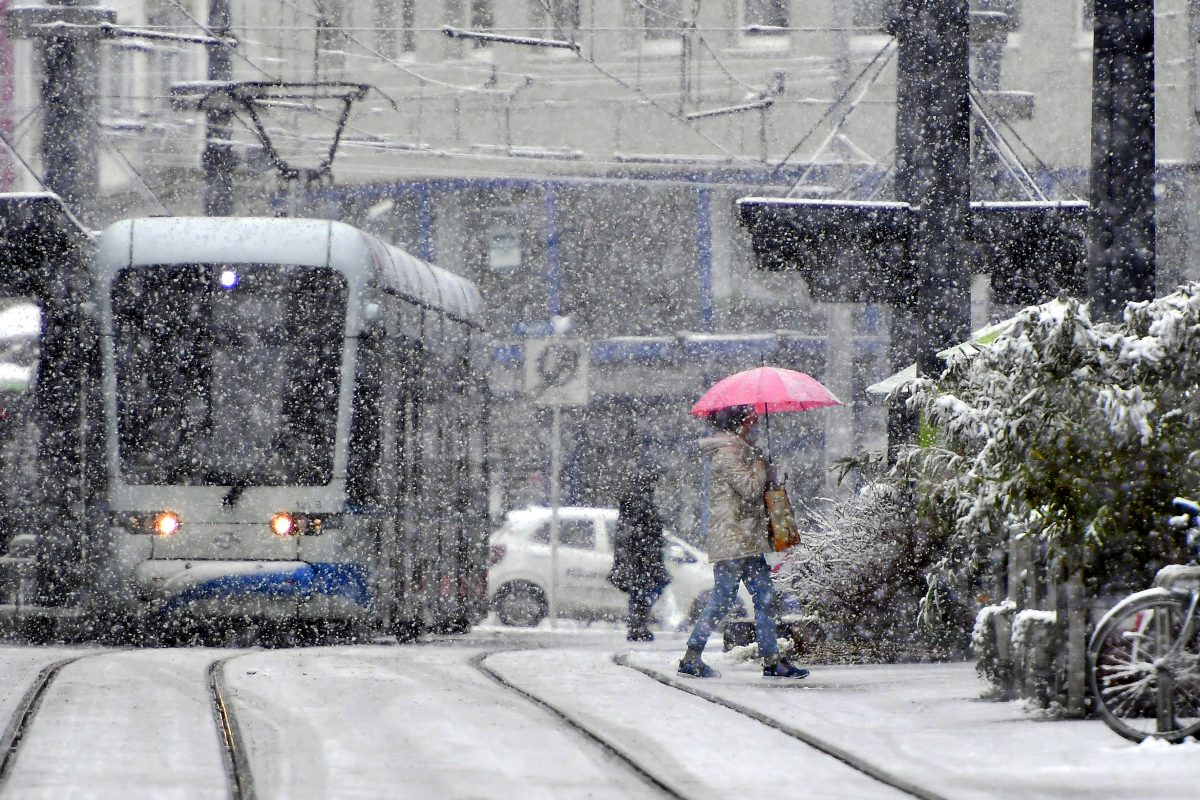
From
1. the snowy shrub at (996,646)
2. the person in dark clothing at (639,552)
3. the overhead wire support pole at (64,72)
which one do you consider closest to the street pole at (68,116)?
the overhead wire support pole at (64,72)

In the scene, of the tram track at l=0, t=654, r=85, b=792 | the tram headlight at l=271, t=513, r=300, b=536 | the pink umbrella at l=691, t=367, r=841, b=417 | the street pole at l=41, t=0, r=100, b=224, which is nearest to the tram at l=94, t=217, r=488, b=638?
the tram headlight at l=271, t=513, r=300, b=536

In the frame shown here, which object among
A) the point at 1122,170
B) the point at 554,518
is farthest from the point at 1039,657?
the point at 554,518

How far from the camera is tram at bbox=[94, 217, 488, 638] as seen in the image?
14.2 metres

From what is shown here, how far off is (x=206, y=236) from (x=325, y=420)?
1593mm

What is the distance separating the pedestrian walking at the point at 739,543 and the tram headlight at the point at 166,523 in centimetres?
455

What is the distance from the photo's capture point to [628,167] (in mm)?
36094

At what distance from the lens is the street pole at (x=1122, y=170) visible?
400 inches

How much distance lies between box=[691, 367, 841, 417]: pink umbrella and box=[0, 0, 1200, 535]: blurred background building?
16128 millimetres

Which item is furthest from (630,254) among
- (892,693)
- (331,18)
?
(892,693)

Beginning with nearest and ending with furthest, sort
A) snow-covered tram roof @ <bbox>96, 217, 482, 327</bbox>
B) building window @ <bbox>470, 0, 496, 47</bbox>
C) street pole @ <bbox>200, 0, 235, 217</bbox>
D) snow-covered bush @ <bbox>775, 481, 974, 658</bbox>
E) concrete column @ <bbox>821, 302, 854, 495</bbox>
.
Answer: snow-covered bush @ <bbox>775, 481, 974, 658</bbox> < snow-covered tram roof @ <bbox>96, 217, 482, 327</bbox> < street pole @ <bbox>200, 0, 235, 217</bbox> < concrete column @ <bbox>821, 302, 854, 495</bbox> < building window @ <bbox>470, 0, 496, 47</bbox>

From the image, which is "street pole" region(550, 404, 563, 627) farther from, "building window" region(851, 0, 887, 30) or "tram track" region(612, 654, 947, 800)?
"building window" region(851, 0, 887, 30)

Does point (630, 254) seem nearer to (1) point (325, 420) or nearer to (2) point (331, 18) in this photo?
(2) point (331, 18)

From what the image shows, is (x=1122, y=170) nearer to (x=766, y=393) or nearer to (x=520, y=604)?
(x=766, y=393)

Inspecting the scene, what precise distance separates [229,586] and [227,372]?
1452mm
